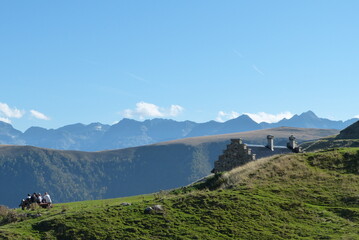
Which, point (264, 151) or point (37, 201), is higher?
point (264, 151)

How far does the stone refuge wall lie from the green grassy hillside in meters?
21.1

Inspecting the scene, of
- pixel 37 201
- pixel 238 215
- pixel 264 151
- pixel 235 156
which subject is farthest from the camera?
pixel 264 151

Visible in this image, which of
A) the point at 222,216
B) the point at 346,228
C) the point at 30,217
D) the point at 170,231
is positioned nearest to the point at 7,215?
the point at 30,217

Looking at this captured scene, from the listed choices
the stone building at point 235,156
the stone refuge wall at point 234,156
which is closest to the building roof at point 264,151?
the stone building at point 235,156

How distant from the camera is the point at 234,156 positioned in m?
67.7

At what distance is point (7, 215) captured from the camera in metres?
38.8

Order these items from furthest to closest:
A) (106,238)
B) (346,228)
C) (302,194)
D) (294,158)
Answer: (294,158), (302,194), (346,228), (106,238)

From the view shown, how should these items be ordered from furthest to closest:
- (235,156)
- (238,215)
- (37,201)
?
(235,156) → (37,201) → (238,215)

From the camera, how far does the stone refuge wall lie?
66625 mm

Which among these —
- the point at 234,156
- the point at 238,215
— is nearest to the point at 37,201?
the point at 238,215

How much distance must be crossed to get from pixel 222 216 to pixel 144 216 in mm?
5650

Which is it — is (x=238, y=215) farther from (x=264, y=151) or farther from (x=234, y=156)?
(x=264, y=151)

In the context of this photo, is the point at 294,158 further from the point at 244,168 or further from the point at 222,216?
the point at 222,216

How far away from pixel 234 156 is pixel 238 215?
3229cm
